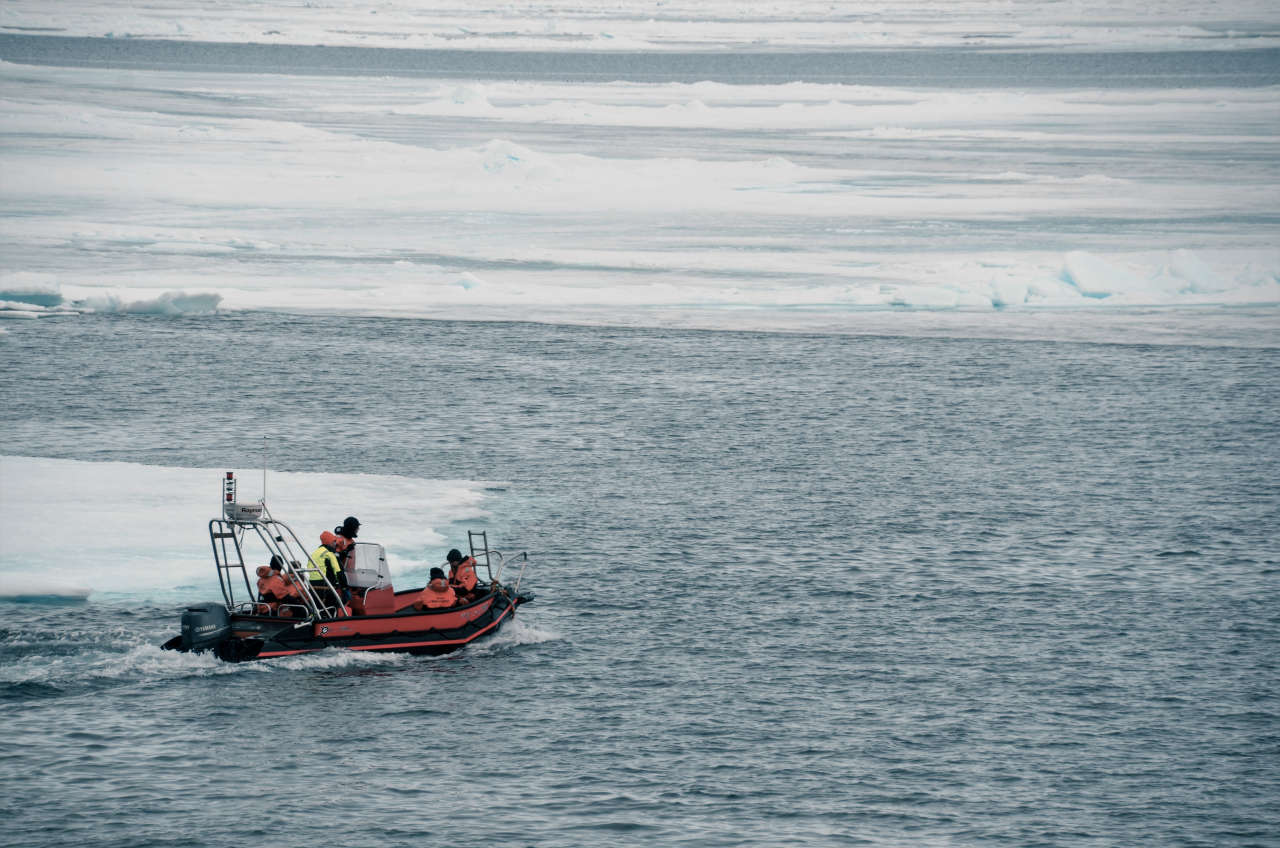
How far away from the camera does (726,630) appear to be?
2522 centimetres

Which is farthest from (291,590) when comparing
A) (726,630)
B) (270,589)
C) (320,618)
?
(726,630)

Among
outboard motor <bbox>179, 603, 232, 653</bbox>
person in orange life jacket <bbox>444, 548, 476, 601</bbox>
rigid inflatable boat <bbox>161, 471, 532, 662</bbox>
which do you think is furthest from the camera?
person in orange life jacket <bbox>444, 548, 476, 601</bbox>

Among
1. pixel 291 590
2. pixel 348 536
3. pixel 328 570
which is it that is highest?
pixel 348 536

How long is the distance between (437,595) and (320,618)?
170 centimetres

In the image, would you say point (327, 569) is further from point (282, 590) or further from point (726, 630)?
point (726, 630)

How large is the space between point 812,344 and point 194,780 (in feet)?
110

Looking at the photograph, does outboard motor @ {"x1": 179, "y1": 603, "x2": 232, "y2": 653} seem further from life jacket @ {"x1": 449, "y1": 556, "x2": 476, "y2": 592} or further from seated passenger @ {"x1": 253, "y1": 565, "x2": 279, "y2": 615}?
life jacket @ {"x1": 449, "y1": 556, "x2": 476, "y2": 592}

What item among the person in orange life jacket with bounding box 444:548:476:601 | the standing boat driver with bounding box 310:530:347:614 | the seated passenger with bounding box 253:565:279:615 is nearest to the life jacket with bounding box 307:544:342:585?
the standing boat driver with bounding box 310:530:347:614

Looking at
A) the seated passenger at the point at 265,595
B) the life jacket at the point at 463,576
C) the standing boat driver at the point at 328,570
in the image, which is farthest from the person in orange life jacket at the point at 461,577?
the seated passenger at the point at 265,595

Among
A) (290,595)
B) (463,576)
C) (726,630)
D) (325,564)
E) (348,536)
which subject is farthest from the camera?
(726,630)

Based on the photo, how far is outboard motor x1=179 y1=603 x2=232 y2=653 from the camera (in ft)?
74.8

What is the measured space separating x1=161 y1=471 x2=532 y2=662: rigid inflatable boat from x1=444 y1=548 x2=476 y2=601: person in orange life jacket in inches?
6.2

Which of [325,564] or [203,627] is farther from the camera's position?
[325,564]

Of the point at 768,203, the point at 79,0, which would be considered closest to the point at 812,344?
the point at 768,203
